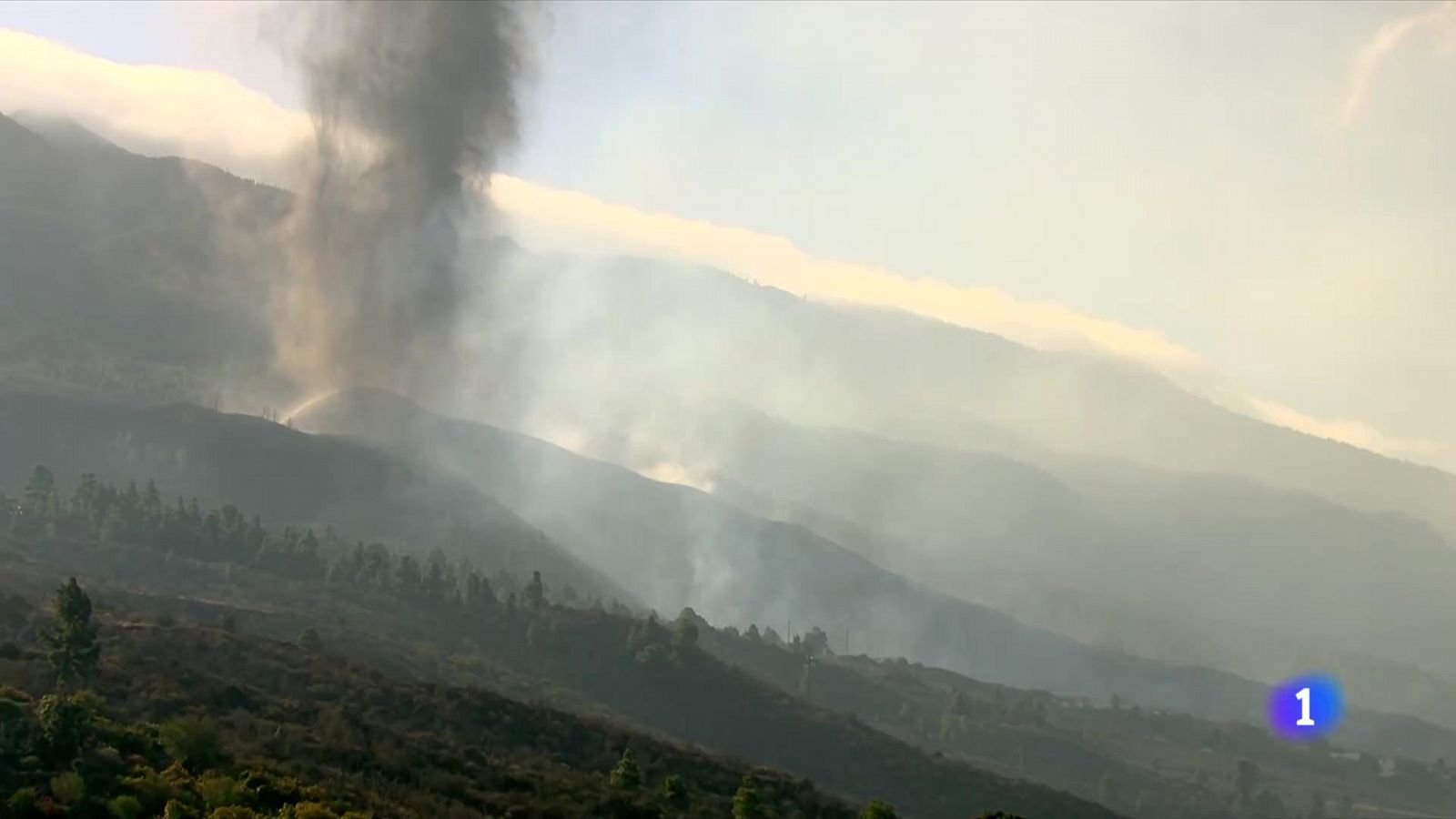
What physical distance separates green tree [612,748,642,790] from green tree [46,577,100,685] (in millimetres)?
28532

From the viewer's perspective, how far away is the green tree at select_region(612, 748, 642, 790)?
74.2 meters

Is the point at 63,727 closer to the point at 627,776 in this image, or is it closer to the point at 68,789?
the point at 68,789

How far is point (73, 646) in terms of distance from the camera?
71.7 m

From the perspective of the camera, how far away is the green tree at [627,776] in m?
74.2

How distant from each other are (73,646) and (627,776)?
98.7ft

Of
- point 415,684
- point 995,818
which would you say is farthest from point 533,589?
point 995,818

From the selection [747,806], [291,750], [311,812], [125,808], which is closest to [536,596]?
[747,806]

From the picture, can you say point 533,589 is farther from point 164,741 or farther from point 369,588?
point 164,741

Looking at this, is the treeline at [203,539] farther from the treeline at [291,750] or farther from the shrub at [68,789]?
the shrub at [68,789]

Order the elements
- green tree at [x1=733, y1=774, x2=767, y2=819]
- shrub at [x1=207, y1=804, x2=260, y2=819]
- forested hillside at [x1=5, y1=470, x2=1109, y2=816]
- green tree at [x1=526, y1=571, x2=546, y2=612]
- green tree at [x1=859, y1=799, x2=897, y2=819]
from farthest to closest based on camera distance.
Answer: green tree at [x1=526, y1=571, x2=546, y2=612]
forested hillside at [x1=5, y1=470, x2=1109, y2=816]
green tree at [x1=733, y1=774, x2=767, y2=819]
green tree at [x1=859, y1=799, x2=897, y2=819]
shrub at [x1=207, y1=804, x2=260, y2=819]

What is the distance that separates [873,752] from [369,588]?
7021cm

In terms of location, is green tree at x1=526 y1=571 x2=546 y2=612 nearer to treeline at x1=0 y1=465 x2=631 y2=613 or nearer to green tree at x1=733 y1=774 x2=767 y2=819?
treeline at x1=0 y1=465 x2=631 y2=613

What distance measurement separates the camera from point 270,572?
176375 millimetres

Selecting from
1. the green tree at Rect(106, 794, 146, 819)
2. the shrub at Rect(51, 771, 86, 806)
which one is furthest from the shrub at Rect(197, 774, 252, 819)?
the shrub at Rect(51, 771, 86, 806)
